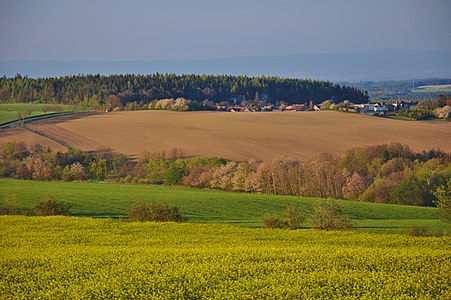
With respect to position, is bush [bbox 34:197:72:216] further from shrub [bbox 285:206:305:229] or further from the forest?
the forest

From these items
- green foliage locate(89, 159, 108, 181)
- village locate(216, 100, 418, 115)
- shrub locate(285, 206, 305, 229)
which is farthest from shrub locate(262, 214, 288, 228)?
village locate(216, 100, 418, 115)

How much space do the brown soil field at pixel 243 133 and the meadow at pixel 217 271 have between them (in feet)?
132

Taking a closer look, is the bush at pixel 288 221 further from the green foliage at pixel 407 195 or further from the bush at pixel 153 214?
the green foliage at pixel 407 195

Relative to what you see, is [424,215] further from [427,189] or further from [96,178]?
[96,178]

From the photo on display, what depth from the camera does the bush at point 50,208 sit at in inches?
1213

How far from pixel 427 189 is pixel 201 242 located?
98.1 ft

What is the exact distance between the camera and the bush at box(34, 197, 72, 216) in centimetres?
3081

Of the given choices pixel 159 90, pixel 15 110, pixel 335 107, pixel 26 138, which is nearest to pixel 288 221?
pixel 26 138

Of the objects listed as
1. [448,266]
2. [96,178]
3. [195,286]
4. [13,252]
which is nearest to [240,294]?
[195,286]

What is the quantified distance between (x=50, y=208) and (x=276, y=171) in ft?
77.1

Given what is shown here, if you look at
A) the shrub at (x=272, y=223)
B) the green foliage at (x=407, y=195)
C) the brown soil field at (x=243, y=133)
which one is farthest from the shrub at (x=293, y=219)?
the brown soil field at (x=243, y=133)

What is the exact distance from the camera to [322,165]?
50.2m

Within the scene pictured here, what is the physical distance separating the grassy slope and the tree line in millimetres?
6063

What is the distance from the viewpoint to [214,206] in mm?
38344
